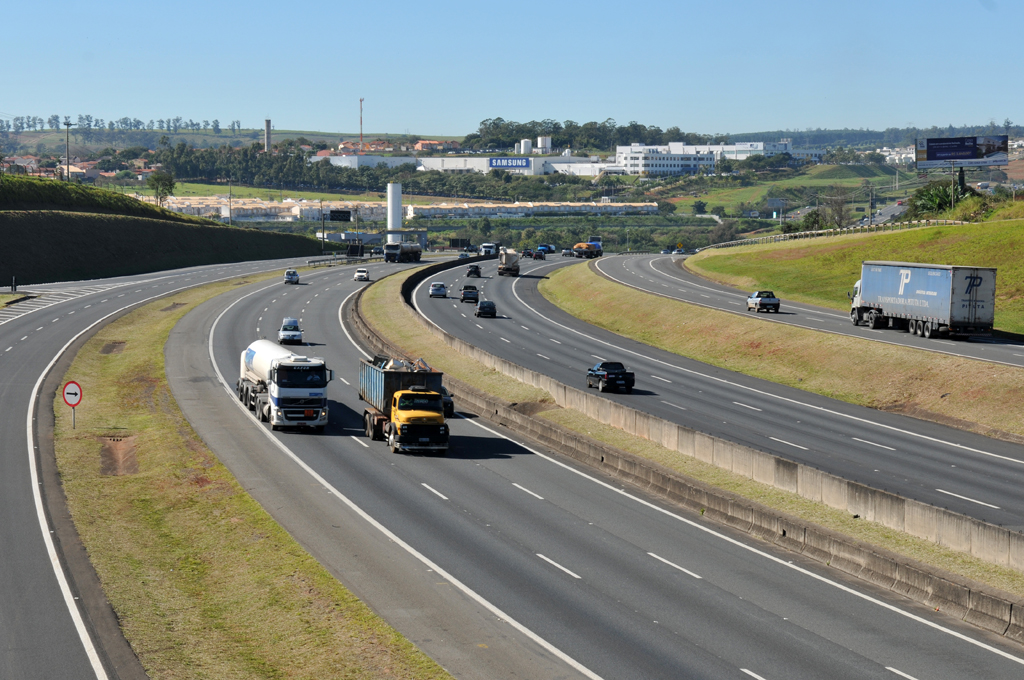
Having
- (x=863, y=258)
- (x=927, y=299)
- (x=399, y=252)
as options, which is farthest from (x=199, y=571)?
(x=399, y=252)

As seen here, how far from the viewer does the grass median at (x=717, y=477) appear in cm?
2280

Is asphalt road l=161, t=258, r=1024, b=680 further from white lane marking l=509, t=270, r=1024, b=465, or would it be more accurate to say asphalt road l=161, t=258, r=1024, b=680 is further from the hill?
the hill

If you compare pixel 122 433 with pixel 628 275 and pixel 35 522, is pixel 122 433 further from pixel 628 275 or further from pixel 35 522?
pixel 628 275

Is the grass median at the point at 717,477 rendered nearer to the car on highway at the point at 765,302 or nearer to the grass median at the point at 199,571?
the grass median at the point at 199,571

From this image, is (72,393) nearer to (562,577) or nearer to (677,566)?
(562,577)

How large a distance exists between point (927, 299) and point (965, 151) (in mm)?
72940

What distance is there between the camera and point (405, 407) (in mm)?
37594

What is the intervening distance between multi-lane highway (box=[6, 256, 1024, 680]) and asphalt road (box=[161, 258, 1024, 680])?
0.06 metres

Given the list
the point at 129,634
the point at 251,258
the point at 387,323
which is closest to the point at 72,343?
the point at 387,323

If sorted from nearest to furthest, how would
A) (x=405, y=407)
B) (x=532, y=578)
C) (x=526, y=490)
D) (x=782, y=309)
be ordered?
1. (x=532, y=578)
2. (x=526, y=490)
3. (x=405, y=407)
4. (x=782, y=309)

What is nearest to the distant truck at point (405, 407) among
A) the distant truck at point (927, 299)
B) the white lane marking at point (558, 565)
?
the white lane marking at point (558, 565)

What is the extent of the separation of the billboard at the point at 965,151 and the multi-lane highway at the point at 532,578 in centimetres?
10122

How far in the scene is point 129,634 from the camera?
20156 millimetres

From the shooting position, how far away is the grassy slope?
77.9m
